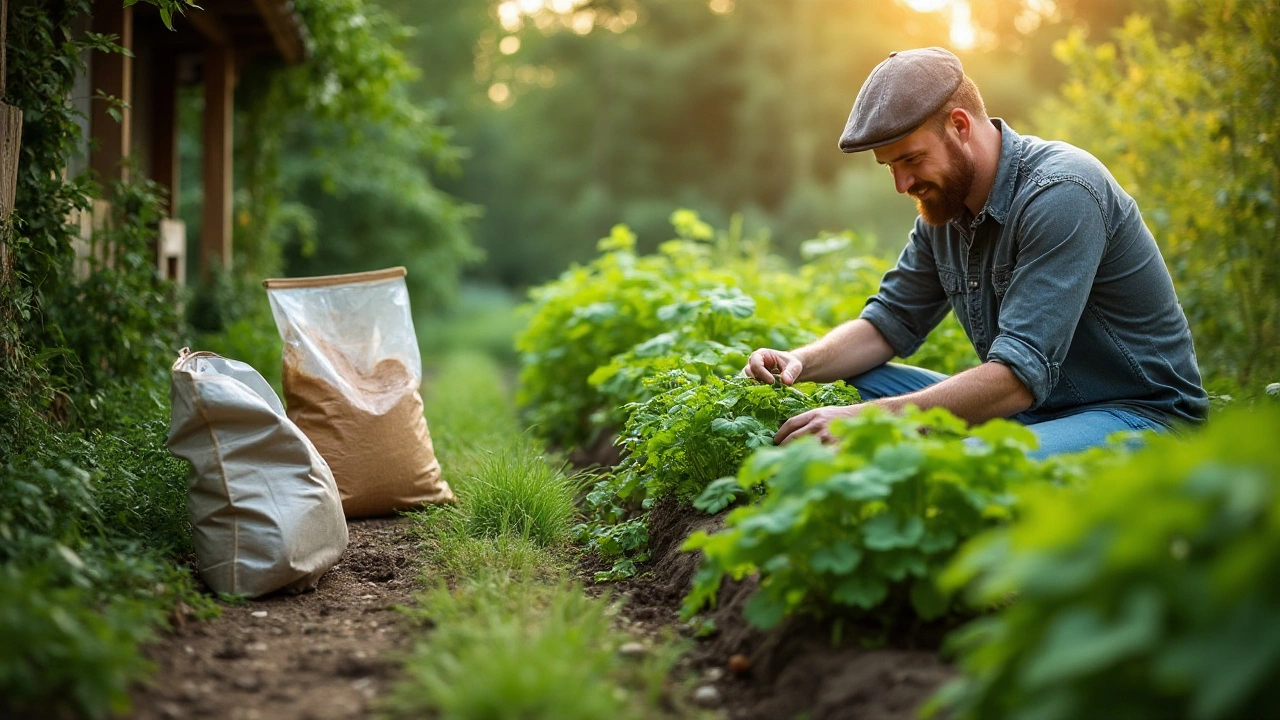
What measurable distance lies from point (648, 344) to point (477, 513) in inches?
40.7

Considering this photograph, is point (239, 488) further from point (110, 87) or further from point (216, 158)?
point (216, 158)

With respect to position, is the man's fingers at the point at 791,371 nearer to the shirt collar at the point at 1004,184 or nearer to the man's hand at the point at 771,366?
the man's hand at the point at 771,366

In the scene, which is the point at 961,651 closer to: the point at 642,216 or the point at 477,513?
the point at 477,513

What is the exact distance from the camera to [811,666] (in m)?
2.09

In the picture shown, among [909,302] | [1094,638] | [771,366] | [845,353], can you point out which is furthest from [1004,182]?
[1094,638]

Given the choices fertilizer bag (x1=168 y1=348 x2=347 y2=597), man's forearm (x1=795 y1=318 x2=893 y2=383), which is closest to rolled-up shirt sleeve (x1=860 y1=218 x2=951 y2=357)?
man's forearm (x1=795 y1=318 x2=893 y2=383)

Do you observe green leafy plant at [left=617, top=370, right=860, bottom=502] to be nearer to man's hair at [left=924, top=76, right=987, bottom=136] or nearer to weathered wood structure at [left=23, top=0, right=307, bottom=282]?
man's hair at [left=924, top=76, right=987, bottom=136]

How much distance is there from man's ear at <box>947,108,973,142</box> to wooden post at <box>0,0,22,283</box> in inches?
117

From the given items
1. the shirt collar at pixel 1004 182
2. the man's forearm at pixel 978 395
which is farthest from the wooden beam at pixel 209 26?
the man's forearm at pixel 978 395

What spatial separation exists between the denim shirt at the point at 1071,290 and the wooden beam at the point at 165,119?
5.83 meters

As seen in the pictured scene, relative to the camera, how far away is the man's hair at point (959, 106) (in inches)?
116

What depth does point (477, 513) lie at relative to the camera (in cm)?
337

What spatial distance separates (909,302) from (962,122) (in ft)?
2.65

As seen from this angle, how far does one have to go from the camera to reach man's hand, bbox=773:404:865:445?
2.55 m
